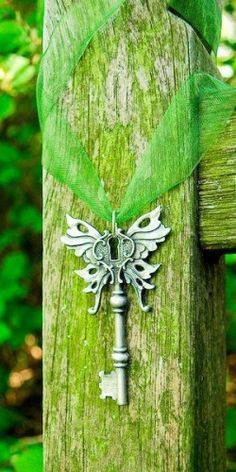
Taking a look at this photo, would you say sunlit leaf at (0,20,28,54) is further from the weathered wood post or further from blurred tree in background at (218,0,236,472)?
the weathered wood post

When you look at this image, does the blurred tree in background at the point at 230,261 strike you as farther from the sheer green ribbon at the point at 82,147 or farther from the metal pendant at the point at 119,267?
the metal pendant at the point at 119,267

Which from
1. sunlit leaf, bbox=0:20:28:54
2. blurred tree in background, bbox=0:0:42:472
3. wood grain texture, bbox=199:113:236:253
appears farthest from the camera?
blurred tree in background, bbox=0:0:42:472

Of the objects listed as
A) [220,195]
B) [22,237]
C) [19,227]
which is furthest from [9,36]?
[220,195]

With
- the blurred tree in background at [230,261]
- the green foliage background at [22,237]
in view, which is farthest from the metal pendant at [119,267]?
the blurred tree in background at [230,261]

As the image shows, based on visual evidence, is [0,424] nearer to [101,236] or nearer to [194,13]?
[101,236]

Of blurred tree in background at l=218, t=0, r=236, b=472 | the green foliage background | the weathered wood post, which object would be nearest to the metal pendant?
the weathered wood post

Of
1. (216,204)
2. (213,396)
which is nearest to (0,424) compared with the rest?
(213,396)

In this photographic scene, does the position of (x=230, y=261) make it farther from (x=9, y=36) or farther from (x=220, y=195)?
(x=220, y=195)
